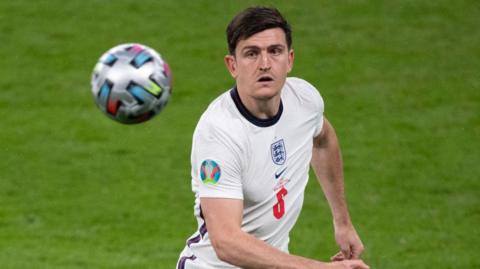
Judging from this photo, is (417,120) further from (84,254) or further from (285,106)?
(285,106)

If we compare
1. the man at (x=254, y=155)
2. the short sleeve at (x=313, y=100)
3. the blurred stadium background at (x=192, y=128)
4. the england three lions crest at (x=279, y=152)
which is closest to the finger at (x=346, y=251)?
the man at (x=254, y=155)

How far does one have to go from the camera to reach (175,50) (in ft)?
59.7

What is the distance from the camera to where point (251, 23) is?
803 centimetres

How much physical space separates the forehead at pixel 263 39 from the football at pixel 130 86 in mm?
798

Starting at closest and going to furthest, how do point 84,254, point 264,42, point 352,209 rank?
point 264,42
point 84,254
point 352,209

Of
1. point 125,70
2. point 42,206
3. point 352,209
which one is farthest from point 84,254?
point 125,70

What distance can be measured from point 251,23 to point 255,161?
0.88 m

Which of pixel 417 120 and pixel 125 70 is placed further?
pixel 417 120

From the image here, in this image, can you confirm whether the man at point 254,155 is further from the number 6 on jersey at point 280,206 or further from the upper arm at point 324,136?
the upper arm at point 324,136

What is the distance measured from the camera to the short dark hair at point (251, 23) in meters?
8.04

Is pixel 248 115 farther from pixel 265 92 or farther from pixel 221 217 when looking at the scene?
pixel 221 217

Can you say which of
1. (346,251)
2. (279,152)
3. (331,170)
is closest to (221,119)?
(279,152)

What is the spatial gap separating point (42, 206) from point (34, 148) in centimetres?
166

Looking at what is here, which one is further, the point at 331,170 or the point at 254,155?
the point at 331,170
